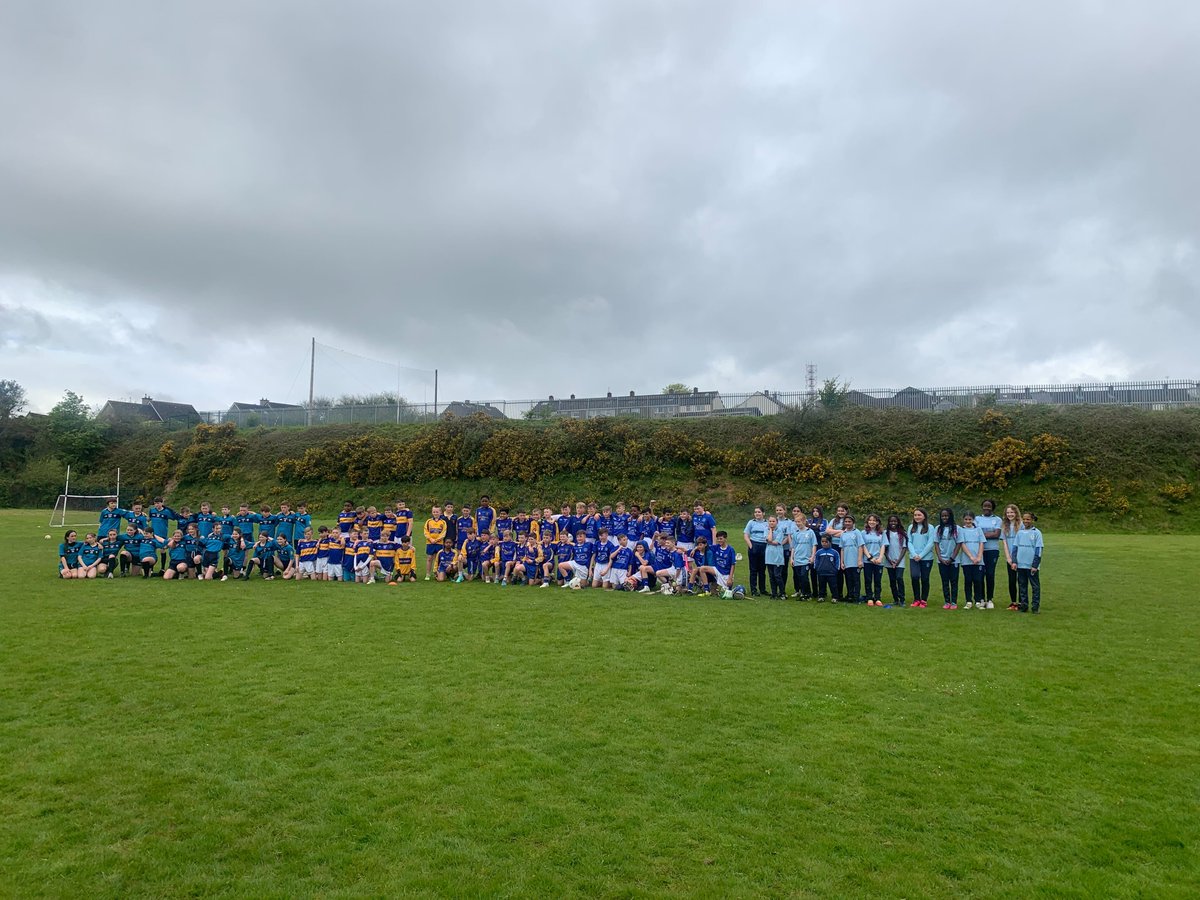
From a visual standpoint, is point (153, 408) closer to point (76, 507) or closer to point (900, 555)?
point (76, 507)

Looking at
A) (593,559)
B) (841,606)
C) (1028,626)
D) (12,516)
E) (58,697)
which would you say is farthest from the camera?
(12,516)

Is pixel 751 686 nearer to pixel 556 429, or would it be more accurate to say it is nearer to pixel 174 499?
pixel 556 429

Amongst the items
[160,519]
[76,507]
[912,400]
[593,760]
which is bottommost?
[593,760]

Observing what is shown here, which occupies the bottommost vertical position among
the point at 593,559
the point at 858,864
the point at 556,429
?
the point at 858,864

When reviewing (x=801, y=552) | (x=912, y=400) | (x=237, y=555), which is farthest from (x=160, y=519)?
(x=912, y=400)

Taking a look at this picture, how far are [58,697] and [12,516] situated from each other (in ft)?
106

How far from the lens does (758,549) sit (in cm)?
1391

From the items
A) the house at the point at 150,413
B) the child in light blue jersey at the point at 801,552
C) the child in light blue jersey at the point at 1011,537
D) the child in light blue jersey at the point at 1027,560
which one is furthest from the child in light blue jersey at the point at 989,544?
the house at the point at 150,413

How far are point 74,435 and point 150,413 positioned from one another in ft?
69.9

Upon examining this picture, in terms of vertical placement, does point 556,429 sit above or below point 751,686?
above

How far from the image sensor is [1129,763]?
211 inches

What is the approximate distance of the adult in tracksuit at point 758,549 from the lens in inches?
542

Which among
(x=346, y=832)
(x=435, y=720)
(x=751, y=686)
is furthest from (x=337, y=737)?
(x=751, y=686)

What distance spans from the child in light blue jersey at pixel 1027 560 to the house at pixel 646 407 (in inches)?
912
